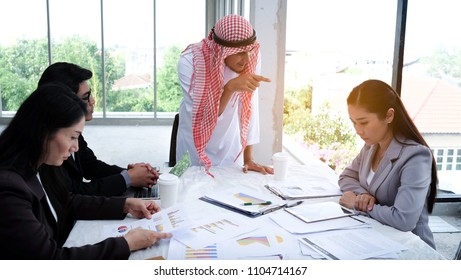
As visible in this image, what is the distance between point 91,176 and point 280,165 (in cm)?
93

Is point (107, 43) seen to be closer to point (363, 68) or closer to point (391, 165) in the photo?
point (363, 68)

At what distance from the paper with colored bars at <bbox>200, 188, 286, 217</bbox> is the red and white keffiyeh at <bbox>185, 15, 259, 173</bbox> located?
1.30ft

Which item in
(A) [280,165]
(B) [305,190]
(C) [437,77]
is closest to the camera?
(B) [305,190]

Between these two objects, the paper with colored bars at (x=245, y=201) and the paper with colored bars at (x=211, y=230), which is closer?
the paper with colored bars at (x=211, y=230)

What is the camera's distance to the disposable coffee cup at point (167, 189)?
1.51m

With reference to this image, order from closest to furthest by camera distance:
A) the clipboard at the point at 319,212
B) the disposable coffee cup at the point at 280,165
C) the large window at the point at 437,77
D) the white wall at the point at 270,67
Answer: the clipboard at the point at 319,212, the disposable coffee cup at the point at 280,165, the white wall at the point at 270,67, the large window at the point at 437,77

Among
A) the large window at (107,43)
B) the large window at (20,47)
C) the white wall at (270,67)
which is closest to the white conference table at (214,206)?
the white wall at (270,67)

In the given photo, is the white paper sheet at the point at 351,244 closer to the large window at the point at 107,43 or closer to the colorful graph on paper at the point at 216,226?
the colorful graph on paper at the point at 216,226

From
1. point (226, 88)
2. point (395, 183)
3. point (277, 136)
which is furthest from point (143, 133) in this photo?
point (395, 183)

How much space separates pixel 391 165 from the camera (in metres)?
1.56

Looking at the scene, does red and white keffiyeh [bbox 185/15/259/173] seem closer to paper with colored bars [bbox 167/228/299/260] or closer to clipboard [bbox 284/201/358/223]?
clipboard [bbox 284/201/358/223]

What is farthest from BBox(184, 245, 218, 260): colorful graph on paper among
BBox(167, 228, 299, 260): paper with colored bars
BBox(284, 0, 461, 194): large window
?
BBox(284, 0, 461, 194): large window

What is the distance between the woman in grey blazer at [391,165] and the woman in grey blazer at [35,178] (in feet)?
2.46

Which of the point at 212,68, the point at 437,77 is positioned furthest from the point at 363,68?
the point at 212,68
